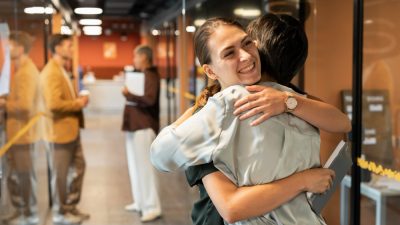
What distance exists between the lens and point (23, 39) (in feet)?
12.1

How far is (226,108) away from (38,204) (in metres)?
3.58

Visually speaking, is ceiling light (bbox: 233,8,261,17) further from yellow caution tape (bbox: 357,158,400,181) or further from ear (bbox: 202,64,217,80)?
ear (bbox: 202,64,217,80)

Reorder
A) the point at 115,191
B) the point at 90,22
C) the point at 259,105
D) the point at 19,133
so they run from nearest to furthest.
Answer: the point at 259,105 → the point at 19,133 → the point at 90,22 → the point at 115,191

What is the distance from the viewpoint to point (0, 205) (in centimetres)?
305

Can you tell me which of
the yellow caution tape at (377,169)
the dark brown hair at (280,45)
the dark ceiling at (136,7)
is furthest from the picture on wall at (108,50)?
the dark brown hair at (280,45)

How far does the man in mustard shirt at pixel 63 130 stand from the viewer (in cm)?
437

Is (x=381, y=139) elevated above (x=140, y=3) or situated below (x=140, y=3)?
below

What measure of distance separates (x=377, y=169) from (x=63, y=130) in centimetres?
272

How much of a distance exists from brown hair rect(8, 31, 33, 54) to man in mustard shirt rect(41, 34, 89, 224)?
1.39 ft

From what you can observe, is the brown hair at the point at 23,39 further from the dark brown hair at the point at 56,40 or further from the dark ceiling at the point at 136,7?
the dark ceiling at the point at 136,7

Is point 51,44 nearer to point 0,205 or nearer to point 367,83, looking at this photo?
point 0,205

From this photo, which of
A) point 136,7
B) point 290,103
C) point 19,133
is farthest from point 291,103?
point 136,7

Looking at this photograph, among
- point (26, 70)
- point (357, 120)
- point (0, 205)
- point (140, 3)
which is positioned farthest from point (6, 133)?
point (140, 3)

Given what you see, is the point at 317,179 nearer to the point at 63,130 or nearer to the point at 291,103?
the point at 291,103
